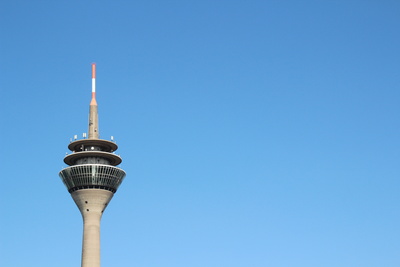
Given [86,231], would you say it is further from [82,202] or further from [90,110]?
[90,110]

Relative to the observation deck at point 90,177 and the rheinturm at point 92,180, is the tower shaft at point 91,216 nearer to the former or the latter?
the rheinturm at point 92,180

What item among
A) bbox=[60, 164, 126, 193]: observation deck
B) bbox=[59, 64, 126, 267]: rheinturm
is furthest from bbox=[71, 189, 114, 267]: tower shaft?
bbox=[60, 164, 126, 193]: observation deck

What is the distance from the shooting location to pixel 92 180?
177500mm

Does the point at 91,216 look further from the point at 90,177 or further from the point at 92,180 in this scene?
the point at 90,177

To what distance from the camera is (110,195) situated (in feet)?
596

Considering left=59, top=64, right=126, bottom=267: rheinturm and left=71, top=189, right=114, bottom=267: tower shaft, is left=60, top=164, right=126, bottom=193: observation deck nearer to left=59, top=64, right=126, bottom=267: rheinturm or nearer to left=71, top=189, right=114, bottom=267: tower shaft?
left=59, top=64, right=126, bottom=267: rheinturm

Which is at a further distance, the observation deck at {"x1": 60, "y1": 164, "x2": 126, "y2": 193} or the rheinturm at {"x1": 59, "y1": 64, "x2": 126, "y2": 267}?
the observation deck at {"x1": 60, "y1": 164, "x2": 126, "y2": 193}

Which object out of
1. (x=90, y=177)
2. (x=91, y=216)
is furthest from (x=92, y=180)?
(x=91, y=216)

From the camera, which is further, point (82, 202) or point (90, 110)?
point (90, 110)

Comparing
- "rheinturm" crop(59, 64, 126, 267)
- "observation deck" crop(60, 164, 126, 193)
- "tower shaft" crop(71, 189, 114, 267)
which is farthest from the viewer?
"observation deck" crop(60, 164, 126, 193)

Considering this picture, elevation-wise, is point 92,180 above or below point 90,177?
below

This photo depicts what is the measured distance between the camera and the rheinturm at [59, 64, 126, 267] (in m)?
173

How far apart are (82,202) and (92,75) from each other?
37.5 m

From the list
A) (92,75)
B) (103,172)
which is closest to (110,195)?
(103,172)
